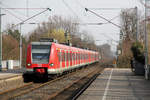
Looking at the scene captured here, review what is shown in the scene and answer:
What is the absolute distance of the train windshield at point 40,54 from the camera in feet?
68.6

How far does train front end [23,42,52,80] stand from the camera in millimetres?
20750

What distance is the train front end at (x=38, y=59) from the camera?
2075cm

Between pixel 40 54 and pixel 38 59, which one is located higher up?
pixel 40 54

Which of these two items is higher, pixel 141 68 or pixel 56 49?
pixel 56 49

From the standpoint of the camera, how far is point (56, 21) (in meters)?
61.1

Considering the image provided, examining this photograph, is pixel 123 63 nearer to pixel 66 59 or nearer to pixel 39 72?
pixel 66 59

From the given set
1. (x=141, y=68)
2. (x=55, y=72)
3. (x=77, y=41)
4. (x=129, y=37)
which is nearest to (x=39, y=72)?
(x=55, y=72)

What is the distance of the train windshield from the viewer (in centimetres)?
2092

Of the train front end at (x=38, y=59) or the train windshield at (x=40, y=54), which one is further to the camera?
the train windshield at (x=40, y=54)

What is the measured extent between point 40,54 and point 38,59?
1.25 ft

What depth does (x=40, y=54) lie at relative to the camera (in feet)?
69.0

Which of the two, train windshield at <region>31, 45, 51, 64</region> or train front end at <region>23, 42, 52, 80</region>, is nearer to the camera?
train front end at <region>23, 42, 52, 80</region>

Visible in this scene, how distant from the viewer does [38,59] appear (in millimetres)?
20953

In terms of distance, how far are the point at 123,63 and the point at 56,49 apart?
26135mm
